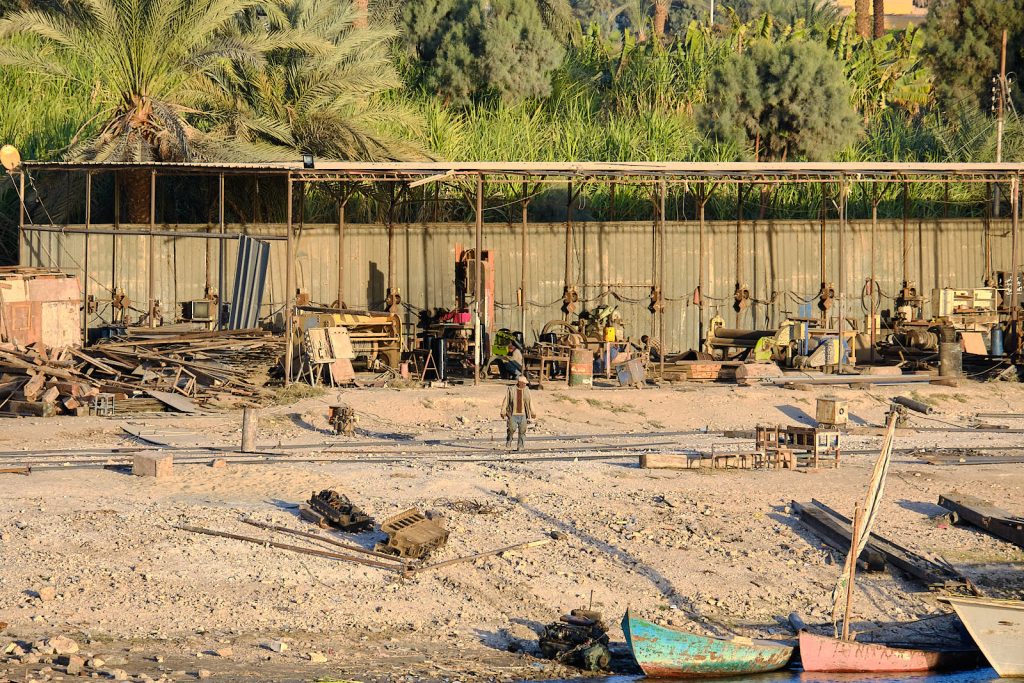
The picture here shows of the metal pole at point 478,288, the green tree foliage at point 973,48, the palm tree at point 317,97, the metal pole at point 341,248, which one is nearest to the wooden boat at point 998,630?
the metal pole at point 478,288

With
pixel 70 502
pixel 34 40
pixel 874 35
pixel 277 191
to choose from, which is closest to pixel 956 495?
pixel 70 502

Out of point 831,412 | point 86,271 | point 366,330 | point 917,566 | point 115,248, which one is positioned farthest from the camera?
point 115,248

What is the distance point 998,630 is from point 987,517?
4.26m

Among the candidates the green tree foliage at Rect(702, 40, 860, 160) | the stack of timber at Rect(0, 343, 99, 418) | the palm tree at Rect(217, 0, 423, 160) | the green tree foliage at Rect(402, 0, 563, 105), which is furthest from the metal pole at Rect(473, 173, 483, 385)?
the green tree foliage at Rect(702, 40, 860, 160)

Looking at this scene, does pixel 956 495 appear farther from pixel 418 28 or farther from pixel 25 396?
pixel 418 28

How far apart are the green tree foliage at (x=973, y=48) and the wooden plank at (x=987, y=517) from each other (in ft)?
109

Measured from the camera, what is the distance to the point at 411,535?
17531 mm

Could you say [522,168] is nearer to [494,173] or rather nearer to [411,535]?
Result: [494,173]

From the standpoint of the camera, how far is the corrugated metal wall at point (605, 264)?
3428 cm

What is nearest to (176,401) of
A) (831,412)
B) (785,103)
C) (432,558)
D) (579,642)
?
(432,558)

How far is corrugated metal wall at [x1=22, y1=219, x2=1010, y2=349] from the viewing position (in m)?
34.3

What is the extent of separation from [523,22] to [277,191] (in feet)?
46.7

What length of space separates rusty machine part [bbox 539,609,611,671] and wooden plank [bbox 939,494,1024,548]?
6725 millimetres

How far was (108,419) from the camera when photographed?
2583 centimetres
